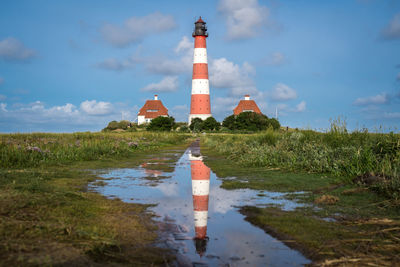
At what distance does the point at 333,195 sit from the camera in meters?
6.96

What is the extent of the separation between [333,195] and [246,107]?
65124 mm

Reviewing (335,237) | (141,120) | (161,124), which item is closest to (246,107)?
(141,120)

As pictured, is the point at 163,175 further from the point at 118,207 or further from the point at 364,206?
the point at 364,206

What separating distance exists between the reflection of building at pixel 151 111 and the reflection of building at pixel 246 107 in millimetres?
16453

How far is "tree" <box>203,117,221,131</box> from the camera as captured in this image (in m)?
51.7

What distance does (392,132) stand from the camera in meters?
10.8

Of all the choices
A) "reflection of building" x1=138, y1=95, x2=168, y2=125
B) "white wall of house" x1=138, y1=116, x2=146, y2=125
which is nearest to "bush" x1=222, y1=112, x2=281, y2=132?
"reflection of building" x1=138, y1=95, x2=168, y2=125

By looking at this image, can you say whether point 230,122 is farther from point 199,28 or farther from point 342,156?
point 342,156

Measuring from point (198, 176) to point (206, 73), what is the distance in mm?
41656

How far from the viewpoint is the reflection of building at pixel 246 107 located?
2790 inches

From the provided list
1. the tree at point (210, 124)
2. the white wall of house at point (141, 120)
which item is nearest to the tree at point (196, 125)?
the tree at point (210, 124)

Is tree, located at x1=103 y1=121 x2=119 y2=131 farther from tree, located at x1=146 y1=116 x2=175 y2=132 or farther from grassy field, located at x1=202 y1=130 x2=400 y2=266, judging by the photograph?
grassy field, located at x1=202 y1=130 x2=400 y2=266

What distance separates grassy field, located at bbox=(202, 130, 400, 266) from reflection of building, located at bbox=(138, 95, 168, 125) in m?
62.4

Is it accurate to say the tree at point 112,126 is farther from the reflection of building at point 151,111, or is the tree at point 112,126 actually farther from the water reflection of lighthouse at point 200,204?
the water reflection of lighthouse at point 200,204
